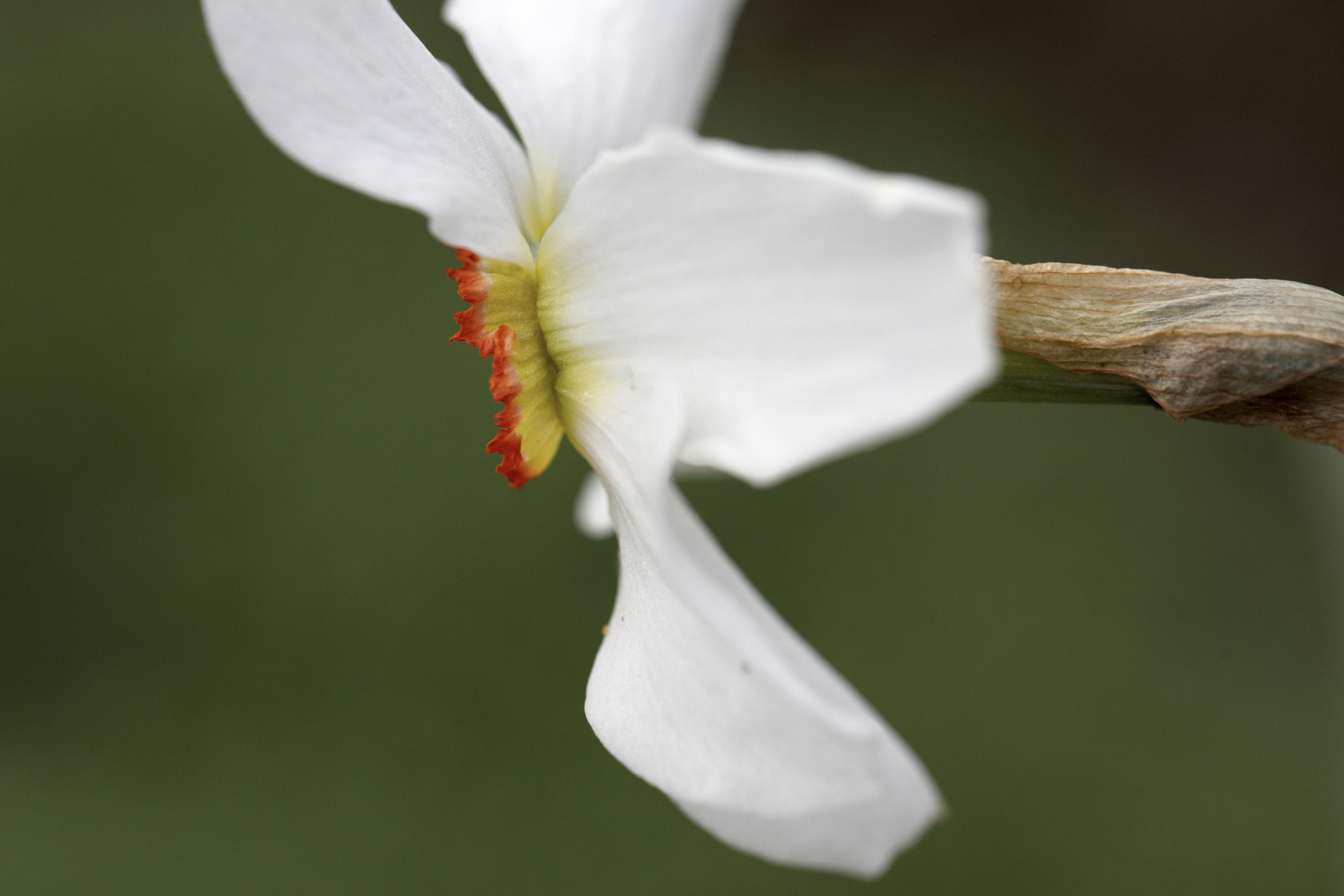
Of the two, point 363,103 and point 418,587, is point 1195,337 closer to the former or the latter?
point 363,103

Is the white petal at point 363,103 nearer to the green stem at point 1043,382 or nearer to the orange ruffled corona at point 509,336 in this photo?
the orange ruffled corona at point 509,336

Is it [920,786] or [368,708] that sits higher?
[920,786]

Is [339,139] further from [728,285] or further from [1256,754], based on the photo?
[1256,754]

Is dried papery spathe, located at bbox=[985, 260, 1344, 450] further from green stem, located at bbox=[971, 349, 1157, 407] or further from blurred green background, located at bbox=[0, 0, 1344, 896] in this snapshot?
blurred green background, located at bbox=[0, 0, 1344, 896]

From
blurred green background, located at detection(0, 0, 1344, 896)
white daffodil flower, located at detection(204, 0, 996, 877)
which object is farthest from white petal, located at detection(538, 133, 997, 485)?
blurred green background, located at detection(0, 0, 1344, 896)

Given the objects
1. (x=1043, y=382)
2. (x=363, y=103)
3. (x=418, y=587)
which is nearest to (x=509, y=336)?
(x=363, y=103)

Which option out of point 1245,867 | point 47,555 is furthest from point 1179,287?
point 47,555
